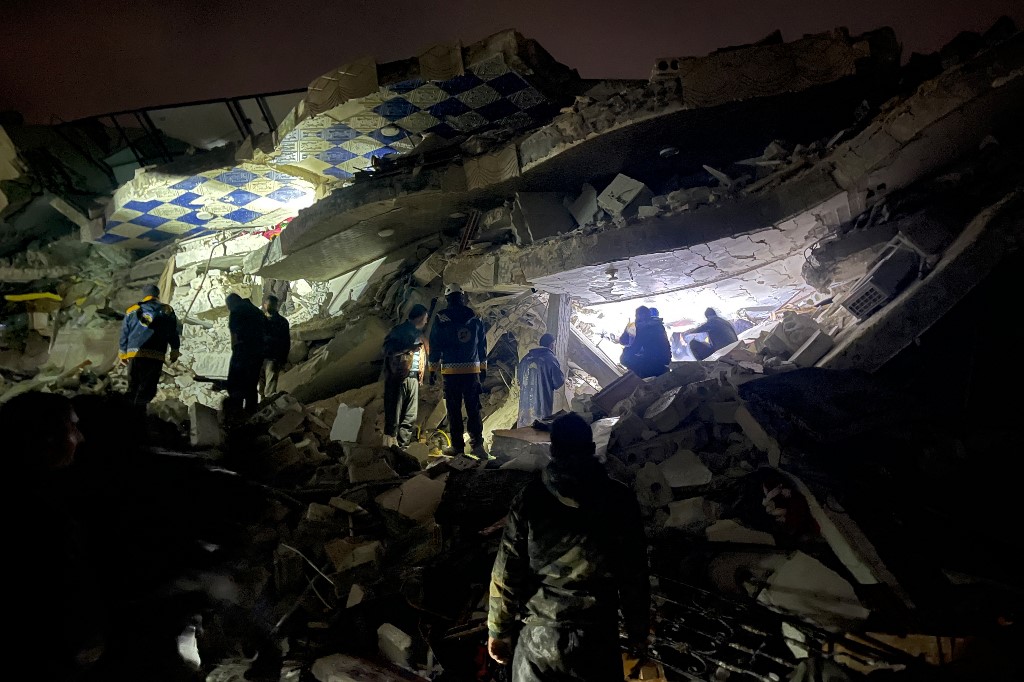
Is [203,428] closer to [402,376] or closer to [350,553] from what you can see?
[402,376]

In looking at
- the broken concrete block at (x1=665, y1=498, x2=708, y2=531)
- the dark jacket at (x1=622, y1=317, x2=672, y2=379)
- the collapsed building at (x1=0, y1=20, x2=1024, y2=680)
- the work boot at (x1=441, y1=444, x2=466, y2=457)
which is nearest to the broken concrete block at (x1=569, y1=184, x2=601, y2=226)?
the collapsed building at (x1=0, y1=20, x2=1024, y2=680)

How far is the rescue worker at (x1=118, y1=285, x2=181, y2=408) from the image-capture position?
6.57 m

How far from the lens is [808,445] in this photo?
4.70 meters

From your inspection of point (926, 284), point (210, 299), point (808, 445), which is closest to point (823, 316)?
point (926, 284)

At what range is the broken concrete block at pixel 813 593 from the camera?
313 centimetres

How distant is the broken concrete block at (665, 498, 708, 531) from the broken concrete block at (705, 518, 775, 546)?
5.3 inches

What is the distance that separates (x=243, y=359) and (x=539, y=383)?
4.62 metres

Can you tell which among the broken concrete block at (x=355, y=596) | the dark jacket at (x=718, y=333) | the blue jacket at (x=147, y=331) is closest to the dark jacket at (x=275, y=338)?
the blue jacket at (x=147, y=331)

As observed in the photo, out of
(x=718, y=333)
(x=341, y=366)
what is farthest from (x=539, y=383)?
(x=341, y=366)

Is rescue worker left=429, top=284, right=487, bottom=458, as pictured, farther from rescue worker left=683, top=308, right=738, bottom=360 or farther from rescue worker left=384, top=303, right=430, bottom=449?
rescue worker left=683, top=308, right=738, bottom=360

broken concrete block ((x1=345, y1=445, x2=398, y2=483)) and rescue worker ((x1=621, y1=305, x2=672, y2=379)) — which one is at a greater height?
rescue worker ((x1=621, y1=305, x2=672, y2=379))

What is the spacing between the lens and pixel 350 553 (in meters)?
4.48

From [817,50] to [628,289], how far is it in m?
4.20

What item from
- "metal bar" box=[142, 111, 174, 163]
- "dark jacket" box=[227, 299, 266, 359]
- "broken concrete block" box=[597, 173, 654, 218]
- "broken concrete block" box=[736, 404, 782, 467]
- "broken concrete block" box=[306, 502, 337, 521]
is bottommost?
"broken concrete block" box=[306, 502, 337, 521]
